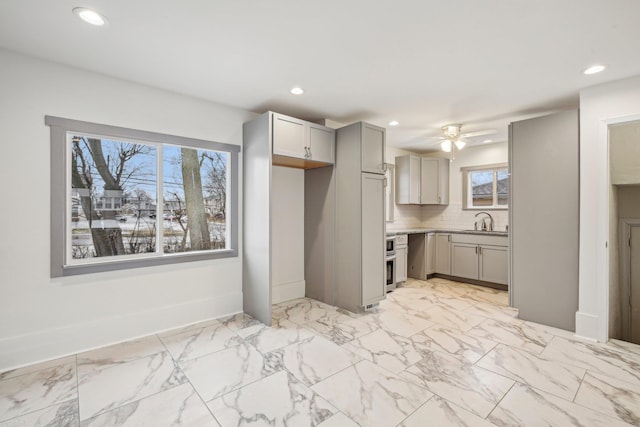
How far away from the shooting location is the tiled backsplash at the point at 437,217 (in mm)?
5478

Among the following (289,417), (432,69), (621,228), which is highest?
(432,69)

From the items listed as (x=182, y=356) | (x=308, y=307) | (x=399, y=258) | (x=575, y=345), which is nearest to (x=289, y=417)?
(x=182, y=356)

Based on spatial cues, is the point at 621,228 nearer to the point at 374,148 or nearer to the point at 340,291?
the point at 374,148

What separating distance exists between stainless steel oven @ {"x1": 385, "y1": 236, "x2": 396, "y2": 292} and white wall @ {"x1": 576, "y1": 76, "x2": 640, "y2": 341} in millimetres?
2244

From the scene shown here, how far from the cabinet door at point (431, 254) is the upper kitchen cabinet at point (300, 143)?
2.78 m

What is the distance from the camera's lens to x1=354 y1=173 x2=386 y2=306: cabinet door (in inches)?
146

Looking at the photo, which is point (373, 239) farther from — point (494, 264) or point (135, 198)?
point (135, 198)

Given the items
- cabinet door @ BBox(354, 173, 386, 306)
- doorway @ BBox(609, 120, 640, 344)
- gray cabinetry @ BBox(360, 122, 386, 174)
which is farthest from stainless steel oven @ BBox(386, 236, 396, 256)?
doorway @ BBox(609, 120, 640, 344)

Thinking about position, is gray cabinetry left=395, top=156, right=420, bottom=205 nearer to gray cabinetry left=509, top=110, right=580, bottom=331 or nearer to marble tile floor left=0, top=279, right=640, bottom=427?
gray cabinetry left=509, top=110, right=580, bottom=331

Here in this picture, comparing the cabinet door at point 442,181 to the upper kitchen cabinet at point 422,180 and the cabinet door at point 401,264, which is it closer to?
the upper kitchen cabinet at point 422,180

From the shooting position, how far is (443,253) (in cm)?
558

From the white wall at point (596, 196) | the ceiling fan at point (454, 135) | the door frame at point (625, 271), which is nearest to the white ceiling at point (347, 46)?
the white wall at point (596, 196)

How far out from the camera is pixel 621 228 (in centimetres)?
348

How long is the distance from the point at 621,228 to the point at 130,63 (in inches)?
213
